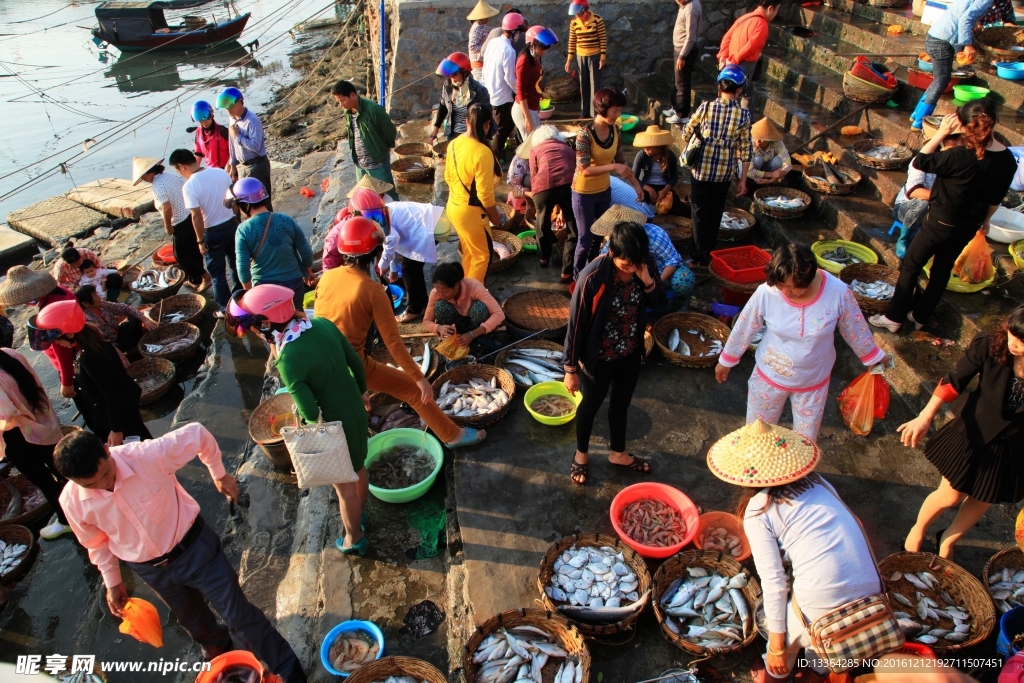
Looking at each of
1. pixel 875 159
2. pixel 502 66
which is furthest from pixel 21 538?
pixel 875 159

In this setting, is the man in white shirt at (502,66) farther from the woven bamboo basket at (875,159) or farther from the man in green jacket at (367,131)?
the woven bamboo basket at (875,159)

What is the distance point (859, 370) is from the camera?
525 centimetres

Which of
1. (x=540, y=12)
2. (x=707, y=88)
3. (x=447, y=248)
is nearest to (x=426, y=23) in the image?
(x=540, y=12)

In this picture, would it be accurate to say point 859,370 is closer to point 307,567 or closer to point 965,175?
point 965,175

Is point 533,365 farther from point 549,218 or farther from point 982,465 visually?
point 982,465

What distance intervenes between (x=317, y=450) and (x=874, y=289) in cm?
522

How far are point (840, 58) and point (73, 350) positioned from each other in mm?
10117

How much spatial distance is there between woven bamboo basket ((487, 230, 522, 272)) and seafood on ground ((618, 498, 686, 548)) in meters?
3.39

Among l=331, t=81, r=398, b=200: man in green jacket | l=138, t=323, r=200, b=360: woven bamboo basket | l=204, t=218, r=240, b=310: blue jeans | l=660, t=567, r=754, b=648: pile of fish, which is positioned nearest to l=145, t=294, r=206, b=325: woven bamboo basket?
l=138, t=323, r=200, b=360: woven bamboo basket

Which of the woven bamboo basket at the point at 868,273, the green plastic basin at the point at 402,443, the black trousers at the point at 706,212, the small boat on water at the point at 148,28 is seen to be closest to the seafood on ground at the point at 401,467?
the green plastic basin at the point at 402,443

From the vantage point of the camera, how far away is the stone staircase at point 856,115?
197 inches

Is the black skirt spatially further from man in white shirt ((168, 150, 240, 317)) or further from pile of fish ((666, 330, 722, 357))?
man in white shirt ((168, 150, 240, 317))

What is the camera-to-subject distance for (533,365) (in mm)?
5285

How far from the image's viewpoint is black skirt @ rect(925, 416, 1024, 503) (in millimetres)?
2998
